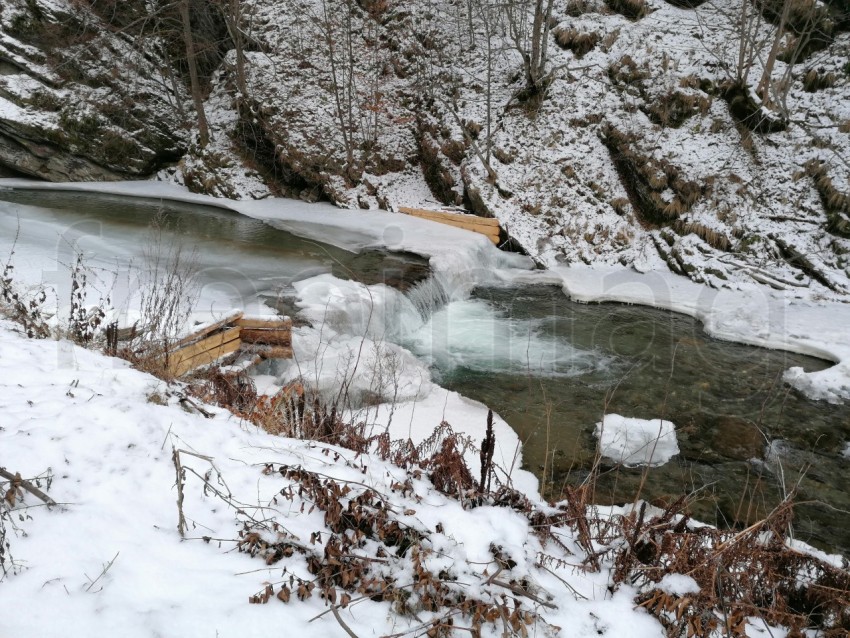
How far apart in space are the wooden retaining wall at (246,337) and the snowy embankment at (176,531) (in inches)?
71.5

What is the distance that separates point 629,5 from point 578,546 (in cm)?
1523

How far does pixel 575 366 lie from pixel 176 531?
5.82 metres

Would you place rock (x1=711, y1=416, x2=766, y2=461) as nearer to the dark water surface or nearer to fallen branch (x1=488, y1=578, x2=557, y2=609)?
the dark water surface

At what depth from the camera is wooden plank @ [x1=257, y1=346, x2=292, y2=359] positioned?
5500 mm

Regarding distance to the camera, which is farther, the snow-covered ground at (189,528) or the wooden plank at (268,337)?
the wooden plank at (268,337)

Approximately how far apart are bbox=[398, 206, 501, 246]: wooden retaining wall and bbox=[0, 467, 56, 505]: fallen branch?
1021 centimetres

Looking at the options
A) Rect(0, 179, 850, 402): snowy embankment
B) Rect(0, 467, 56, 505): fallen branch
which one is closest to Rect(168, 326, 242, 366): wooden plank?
Rect(0, 467, 56, 505): fallen branch

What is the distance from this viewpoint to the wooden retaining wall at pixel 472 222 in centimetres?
1155

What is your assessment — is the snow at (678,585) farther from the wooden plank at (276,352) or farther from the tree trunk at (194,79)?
the tree trunk at (194,79)

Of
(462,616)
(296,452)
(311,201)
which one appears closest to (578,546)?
(462,616)

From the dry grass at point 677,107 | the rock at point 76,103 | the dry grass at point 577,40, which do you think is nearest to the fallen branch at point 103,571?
the dry grass at point 677,107

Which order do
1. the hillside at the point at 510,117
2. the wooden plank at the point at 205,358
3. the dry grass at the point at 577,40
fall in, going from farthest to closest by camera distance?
→ the dry grass at the point at 577,40
the hillside at the point at 510,117
the wooden plank at the point at 205,358

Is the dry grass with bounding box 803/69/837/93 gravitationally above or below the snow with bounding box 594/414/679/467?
above

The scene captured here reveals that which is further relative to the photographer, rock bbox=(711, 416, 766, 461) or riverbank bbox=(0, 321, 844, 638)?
rock bbox=(711, 416, 766, 461)
